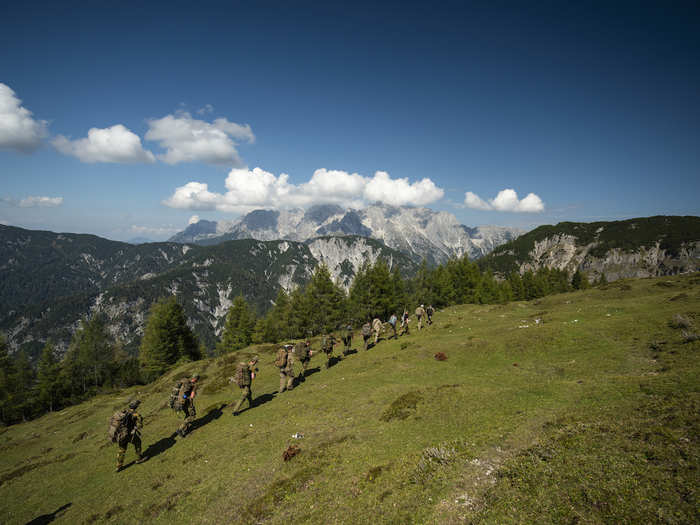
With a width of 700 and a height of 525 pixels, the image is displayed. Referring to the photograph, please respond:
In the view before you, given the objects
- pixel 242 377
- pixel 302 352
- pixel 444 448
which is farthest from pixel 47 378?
pixel 444 448

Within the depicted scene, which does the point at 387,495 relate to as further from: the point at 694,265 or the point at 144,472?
the point at 694,265

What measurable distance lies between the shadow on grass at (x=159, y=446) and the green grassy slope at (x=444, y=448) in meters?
0.13

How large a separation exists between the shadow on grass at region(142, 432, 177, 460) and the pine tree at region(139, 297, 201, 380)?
50376mm

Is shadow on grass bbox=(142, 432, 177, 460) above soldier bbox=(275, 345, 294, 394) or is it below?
below

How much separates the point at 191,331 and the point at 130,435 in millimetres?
63148

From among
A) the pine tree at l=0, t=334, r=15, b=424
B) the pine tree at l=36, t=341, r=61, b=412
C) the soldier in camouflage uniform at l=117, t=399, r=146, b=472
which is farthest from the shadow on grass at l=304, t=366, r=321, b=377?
the pine tree at l=36, t=341, r=61, b=412

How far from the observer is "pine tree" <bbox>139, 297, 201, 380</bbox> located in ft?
211

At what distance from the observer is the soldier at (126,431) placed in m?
17.4

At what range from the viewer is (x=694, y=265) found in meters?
191

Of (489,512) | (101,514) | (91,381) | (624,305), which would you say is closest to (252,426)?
(101,514)

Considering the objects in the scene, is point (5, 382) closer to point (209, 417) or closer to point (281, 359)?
point (209, 417)

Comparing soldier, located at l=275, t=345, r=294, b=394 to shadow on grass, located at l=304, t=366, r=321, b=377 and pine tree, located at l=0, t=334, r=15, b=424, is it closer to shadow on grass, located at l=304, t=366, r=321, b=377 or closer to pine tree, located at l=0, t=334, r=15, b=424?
shadow on grass, located at l=304, t=366, r=321, b=377

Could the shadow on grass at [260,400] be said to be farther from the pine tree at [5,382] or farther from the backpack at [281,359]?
the pine tree at [5,382]

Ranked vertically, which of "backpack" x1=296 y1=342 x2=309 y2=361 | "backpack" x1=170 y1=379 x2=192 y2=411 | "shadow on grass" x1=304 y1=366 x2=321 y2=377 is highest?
"backpack" x1=296 y1=342 x2=309 y2=361
